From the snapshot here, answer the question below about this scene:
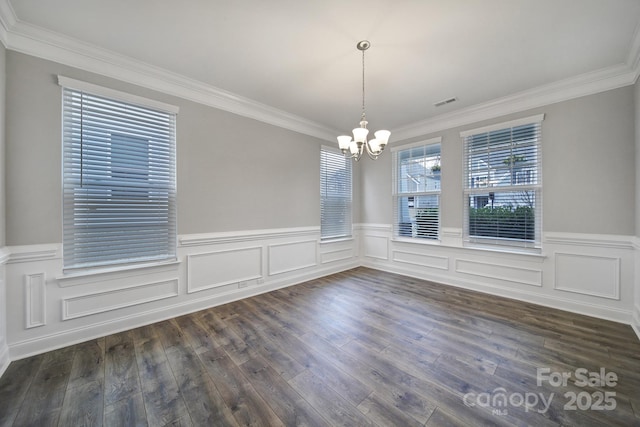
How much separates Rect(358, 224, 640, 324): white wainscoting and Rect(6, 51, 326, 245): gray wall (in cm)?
233

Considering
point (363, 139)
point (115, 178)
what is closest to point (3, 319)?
point (115, 178)

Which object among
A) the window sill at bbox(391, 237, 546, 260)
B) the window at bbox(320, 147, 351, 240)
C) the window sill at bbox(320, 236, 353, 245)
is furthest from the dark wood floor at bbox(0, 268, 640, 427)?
the window at bbox(320, 147, 351, 240)

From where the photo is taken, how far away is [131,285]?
8.54 feet

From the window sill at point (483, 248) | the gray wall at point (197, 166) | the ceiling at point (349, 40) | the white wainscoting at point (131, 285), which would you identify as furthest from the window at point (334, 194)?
the ceiling at point (349, 40)

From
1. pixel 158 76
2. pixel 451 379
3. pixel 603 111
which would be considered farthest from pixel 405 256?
pixel 158 76

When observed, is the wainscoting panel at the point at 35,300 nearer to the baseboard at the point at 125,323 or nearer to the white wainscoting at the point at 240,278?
the white wainscoting at the point at 240,278

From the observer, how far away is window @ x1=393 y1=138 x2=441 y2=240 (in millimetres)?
4250

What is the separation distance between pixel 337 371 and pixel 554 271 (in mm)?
3186

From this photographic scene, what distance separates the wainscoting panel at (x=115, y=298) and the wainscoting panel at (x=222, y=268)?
0.24 m

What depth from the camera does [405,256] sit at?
4574mm

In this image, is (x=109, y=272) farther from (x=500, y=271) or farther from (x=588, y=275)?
(x=588, y=275)

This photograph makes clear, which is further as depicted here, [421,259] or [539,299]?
[421,259]

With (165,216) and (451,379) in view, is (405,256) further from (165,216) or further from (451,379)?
(165,216)

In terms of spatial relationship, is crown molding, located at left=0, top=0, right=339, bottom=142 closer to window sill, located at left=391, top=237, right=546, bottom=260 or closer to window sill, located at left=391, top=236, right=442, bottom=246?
window sill, located at left=391, top=236, right=442, bottom=246
